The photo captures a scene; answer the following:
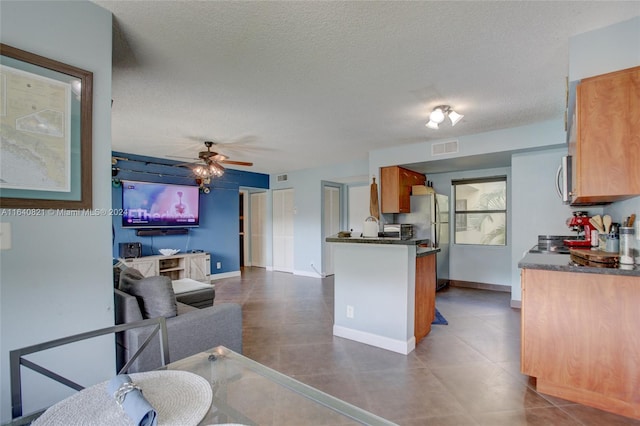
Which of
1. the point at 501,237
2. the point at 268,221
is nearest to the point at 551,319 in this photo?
the point at 501,237

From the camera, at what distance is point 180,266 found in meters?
5.65

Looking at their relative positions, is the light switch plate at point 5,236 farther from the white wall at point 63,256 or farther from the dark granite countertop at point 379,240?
the dark granite countertop at point 379,240

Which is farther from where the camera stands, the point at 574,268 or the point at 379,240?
the point at 379,240

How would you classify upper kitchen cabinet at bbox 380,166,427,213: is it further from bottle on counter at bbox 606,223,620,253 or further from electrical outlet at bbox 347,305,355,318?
bottle on counter at bbox 606,223,620,253

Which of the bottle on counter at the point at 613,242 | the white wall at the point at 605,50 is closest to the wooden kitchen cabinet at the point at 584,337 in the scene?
the bottle on counter at the point at 613,242

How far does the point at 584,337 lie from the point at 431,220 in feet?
10.5

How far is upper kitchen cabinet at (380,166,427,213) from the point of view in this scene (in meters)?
4.93

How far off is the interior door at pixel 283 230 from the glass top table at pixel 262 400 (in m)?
5.90

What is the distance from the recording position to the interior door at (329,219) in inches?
263

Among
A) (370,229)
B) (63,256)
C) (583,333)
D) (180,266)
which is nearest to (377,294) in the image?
(370,229)

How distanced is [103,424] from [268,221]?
6.85 meters

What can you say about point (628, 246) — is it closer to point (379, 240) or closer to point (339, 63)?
point (379, 240)

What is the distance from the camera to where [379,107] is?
3197 millimetres

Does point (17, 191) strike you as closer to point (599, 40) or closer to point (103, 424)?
point (103, 424)
